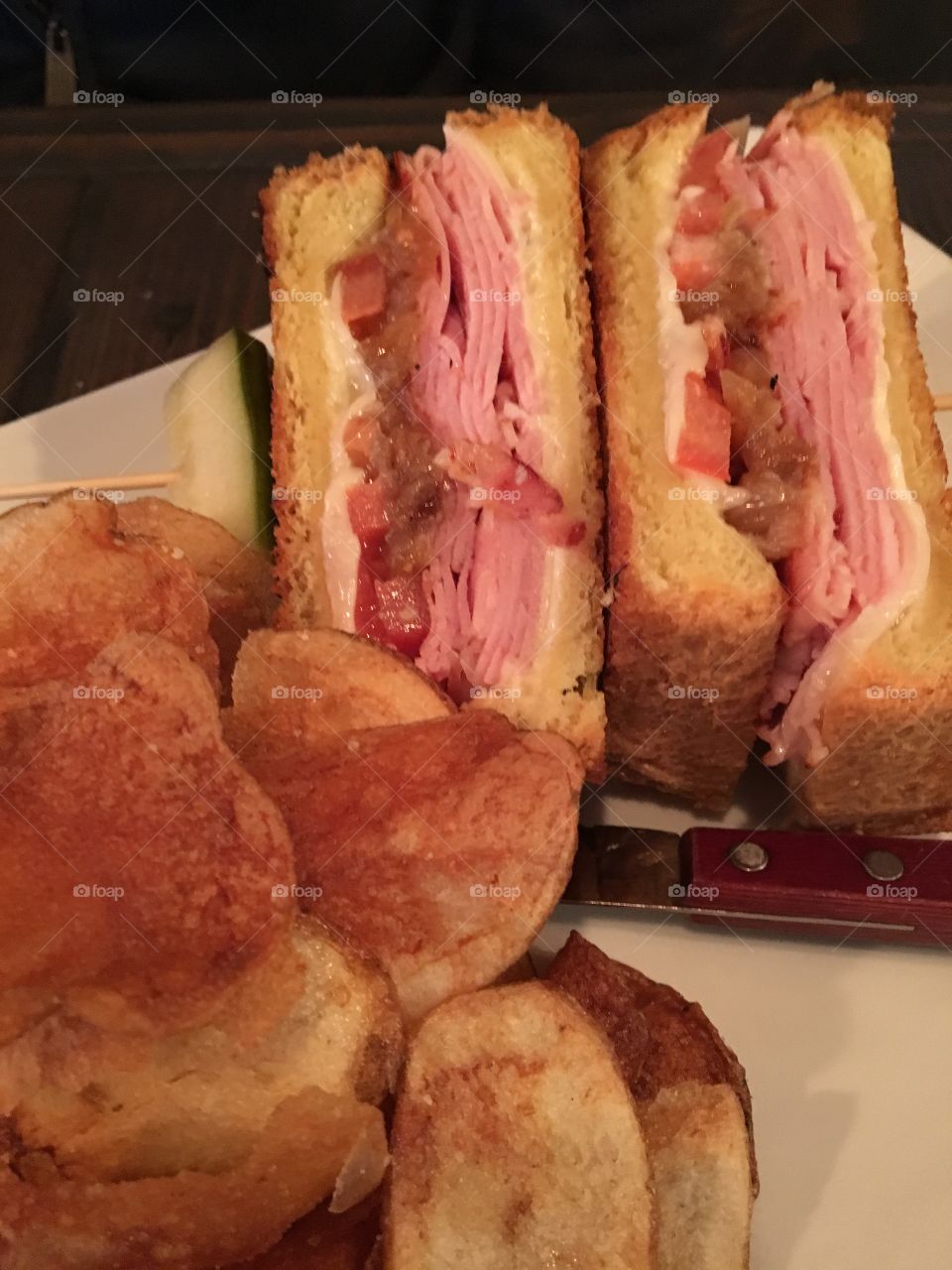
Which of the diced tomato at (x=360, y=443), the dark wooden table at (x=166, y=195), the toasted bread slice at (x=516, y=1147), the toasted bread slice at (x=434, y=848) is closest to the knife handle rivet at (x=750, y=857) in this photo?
the toasted bread slice at (x=434, y=848)

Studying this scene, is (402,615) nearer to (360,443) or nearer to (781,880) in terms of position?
(360,443)

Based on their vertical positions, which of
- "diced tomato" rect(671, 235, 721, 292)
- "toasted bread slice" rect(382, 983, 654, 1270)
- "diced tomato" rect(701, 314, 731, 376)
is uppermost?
"diced tomato" rect(671, 235, 721, 292)

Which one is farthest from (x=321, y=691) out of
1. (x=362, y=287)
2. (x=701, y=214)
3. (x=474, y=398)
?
(x=701, y=214)

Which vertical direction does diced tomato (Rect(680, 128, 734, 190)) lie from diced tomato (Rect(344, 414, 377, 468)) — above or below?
above

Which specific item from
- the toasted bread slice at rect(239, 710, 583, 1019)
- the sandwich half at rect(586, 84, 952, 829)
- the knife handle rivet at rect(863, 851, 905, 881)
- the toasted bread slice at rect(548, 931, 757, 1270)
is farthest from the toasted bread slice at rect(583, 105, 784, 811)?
the toasted bread slice at rect(548, 931, 757, 1270)

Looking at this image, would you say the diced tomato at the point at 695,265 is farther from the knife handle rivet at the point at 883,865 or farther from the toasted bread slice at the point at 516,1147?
the toasted bread slice at the point at 516,1147

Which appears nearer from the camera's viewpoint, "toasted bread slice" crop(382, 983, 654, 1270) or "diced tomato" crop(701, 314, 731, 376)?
"toasted bread slice" crop(382, 983, 654, 1270)

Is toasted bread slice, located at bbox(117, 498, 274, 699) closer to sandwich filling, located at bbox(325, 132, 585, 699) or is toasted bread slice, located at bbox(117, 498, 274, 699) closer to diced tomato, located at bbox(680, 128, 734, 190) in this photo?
sandwich filling, located at bbox(325, 132, 585, 699)
